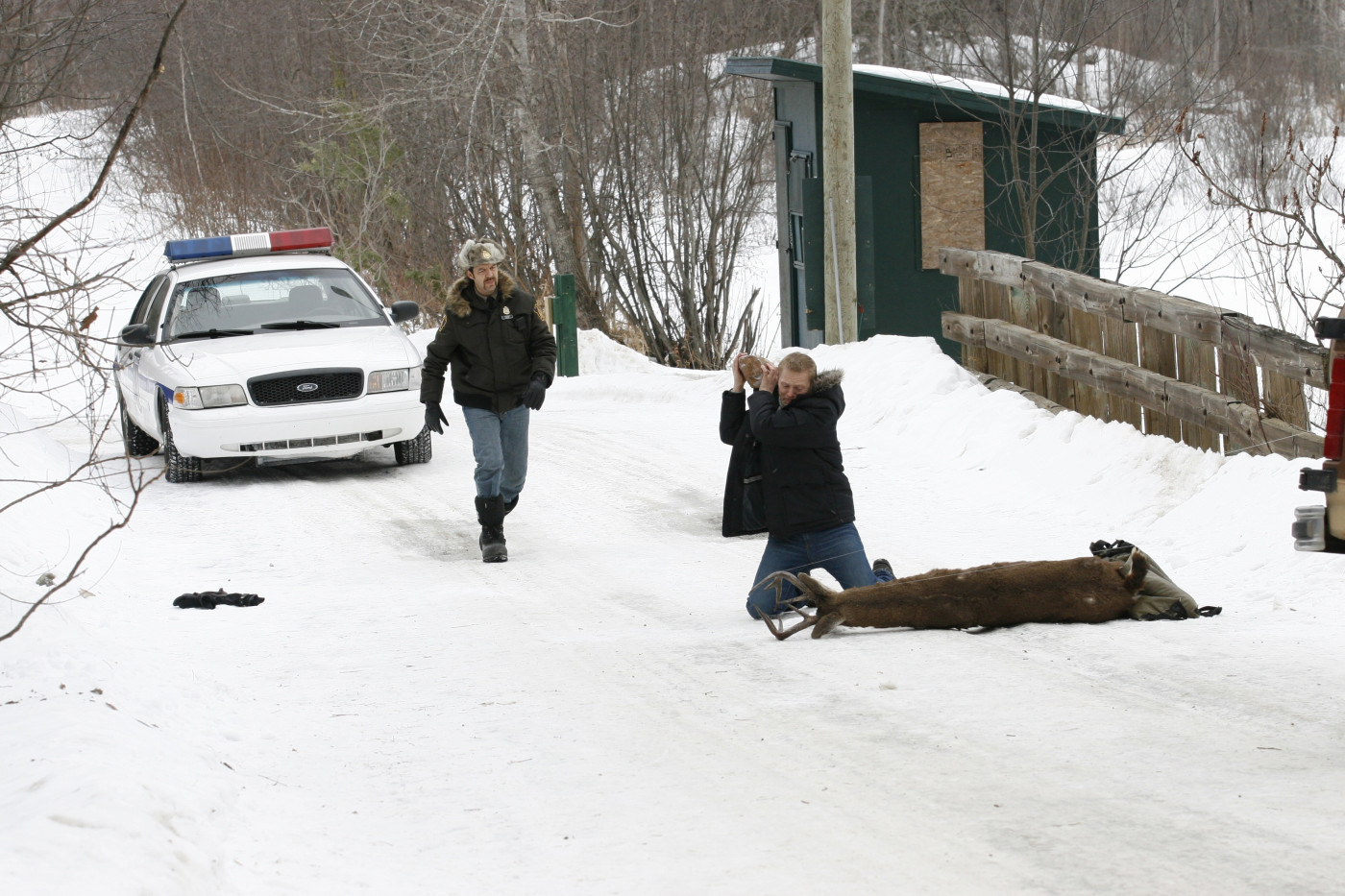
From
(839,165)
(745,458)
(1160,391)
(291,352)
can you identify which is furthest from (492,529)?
(839,165)

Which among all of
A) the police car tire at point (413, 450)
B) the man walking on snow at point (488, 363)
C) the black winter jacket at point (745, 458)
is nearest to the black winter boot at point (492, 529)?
the man walking on snow at point (488, 363)

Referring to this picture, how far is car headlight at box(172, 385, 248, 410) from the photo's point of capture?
34.1 ft

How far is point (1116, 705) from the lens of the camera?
16.6 ft

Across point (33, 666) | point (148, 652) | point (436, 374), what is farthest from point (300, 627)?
point (436, 374)

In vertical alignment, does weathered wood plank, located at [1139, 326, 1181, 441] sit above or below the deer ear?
above

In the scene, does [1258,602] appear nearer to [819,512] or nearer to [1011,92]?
[819,512]

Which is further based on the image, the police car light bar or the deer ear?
the police car light bar

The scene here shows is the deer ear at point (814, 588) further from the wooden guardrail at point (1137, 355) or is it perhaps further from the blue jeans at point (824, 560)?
the wooden guardrail at point (1137, 355)

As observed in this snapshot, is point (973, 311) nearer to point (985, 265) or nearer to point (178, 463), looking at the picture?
point (985, 265)

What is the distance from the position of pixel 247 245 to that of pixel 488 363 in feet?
16.0

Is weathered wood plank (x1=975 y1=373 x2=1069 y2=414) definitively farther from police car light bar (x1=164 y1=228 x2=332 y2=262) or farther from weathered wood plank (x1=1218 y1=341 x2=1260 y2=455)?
police car light bar (x1=164 y1=228 x2=332 y2=262)

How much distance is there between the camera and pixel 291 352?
1072cm

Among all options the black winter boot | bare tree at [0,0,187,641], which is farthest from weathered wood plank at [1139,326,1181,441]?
bare tree at [0,0,187,641]

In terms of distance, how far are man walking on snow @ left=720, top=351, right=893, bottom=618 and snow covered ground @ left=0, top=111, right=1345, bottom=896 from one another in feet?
1.36
